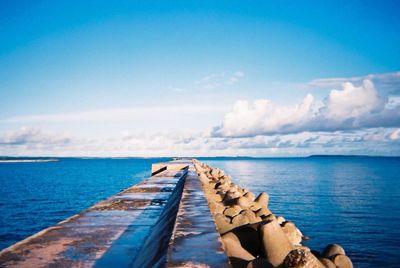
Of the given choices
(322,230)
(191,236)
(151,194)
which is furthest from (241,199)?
(322,230)

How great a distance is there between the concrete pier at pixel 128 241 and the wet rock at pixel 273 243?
0.66 meters

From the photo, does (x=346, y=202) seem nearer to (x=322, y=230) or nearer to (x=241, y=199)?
(x=322, y=230)

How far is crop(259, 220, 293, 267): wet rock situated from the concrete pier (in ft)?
2.16

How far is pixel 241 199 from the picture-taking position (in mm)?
8141

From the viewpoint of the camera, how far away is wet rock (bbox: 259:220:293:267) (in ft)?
13.1

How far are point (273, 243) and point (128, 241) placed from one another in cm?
185

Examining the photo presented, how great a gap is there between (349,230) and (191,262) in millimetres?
15507

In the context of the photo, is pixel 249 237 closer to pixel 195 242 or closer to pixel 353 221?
pixel 195 242

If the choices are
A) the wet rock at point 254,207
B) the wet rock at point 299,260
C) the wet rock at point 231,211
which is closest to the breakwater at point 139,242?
the wet rock at point 299,260

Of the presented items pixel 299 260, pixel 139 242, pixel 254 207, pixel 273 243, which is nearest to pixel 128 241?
pixel 139 242

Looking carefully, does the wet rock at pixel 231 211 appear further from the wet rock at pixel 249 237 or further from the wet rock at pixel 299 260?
the wet rock at pixel 299 260

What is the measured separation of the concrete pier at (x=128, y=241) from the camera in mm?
2762

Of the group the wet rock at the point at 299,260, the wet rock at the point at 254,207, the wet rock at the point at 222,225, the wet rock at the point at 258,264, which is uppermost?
the wet rock at the point at 299,260

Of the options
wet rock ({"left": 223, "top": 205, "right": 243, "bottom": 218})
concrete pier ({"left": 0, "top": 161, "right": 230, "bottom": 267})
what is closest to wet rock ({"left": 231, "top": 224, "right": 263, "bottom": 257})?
concrete pier ({"left": 0, "top": 161, "right": 230, "bottom": 267})
